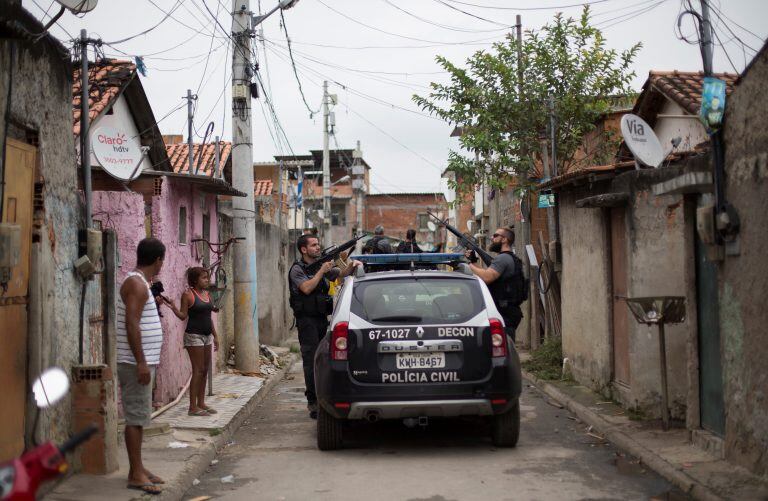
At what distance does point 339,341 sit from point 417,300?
34.3 inches

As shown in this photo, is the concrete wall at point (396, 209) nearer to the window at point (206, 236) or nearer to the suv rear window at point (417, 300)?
the window at point (206, 236)

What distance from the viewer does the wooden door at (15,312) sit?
5879 mm

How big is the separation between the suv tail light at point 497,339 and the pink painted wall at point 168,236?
14.1 ft

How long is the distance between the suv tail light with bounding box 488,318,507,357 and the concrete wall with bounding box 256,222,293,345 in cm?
1124

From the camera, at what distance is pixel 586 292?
12.2m

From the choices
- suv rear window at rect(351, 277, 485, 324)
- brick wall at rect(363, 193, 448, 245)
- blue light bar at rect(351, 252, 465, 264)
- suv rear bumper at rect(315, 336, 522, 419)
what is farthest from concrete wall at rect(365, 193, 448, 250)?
suv rear bumper at rect(315, 336, 522, 419)

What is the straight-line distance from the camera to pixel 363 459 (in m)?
7.91

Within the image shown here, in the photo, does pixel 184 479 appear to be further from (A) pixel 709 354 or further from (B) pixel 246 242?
(B) pixel 246 242

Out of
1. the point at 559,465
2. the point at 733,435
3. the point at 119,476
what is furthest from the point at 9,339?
the point at 733,435

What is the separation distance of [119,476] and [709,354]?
533 cm

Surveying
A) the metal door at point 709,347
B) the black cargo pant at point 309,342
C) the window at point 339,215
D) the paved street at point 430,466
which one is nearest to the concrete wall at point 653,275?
the paved street at point 430,466

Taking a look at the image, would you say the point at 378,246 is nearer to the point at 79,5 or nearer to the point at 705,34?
the point at 705,34

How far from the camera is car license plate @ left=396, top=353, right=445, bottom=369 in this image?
776 cm

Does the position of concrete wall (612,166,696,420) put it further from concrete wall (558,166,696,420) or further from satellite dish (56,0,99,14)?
satellite dish (56,0,99,14)
